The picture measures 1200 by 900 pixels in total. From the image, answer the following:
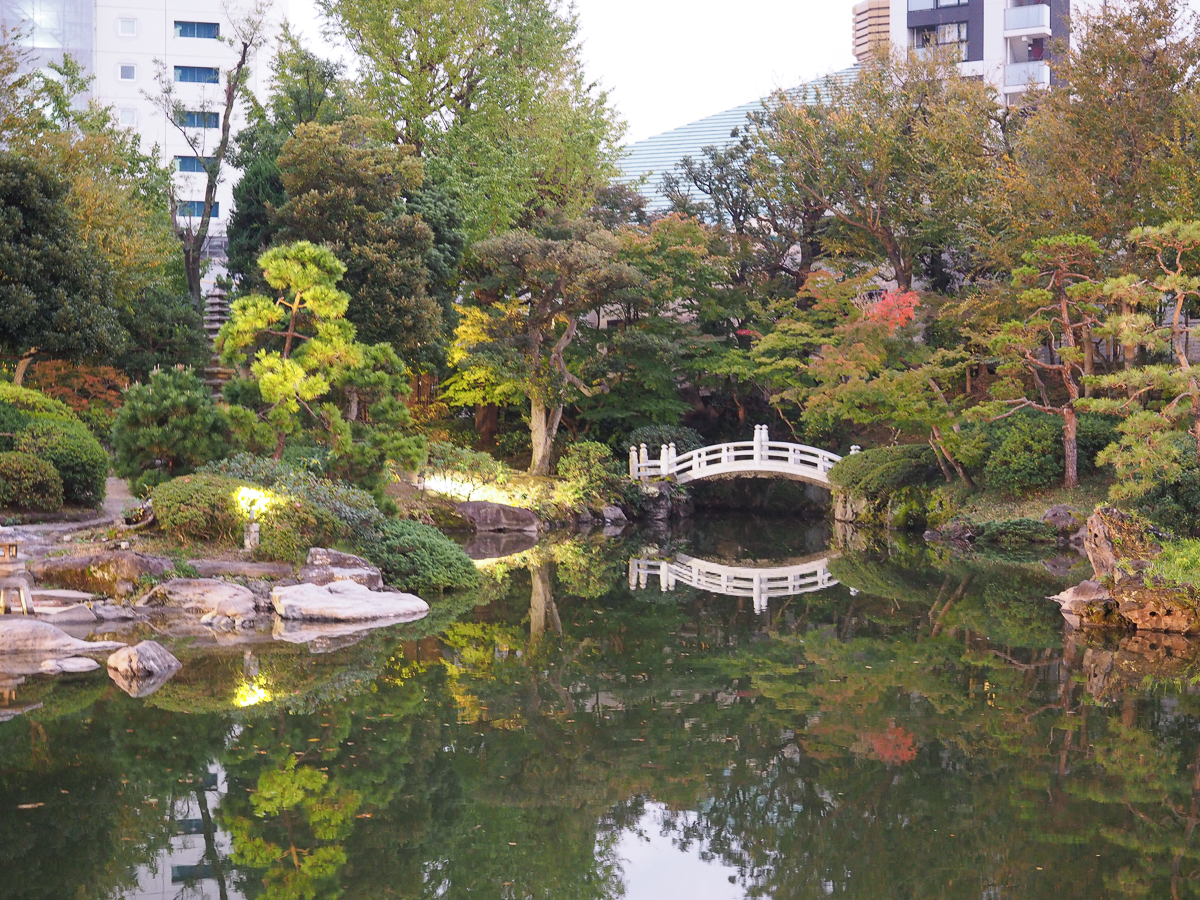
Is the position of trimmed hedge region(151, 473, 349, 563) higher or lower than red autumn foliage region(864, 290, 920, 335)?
lower

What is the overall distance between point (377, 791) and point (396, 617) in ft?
16.4

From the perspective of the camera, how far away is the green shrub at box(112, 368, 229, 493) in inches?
521

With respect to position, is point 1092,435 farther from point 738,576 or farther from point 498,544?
point 498,544

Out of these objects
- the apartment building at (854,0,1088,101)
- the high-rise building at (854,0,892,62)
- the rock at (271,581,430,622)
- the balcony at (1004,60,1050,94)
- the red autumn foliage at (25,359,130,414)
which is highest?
the high-rise building at (854,0,892,62)

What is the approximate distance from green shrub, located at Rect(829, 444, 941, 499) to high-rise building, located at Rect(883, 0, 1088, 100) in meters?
16.5

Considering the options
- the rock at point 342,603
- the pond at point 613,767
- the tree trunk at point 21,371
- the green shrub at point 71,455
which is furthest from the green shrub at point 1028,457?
the tree trunk at point 21,371

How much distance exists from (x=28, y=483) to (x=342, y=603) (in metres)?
4.95

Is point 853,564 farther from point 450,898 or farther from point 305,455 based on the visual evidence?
point 450,898

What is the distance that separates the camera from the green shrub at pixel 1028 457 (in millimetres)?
18484

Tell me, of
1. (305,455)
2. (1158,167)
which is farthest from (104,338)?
(1158,167)

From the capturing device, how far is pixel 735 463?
912 inches

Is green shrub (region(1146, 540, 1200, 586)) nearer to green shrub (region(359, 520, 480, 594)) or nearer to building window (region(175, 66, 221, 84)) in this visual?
green shrub (region(359, 520, 480, 594))

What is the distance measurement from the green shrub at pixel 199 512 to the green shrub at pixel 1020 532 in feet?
37.6

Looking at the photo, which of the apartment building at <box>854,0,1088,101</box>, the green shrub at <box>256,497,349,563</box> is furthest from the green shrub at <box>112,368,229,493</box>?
the apartment building at <box>854,0,1088,101</box>
